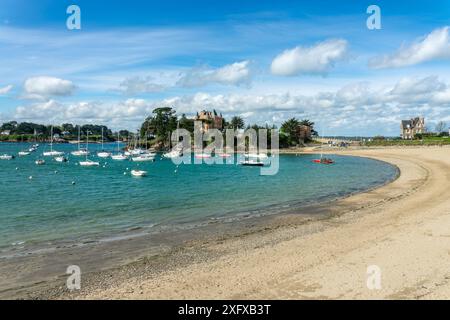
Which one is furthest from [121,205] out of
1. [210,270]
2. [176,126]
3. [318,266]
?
[176,126]

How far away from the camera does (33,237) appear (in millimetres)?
23797

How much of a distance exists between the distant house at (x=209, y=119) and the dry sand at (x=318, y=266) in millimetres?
156743

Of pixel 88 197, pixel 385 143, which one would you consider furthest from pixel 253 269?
pixel 385 143

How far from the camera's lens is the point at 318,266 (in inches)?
626

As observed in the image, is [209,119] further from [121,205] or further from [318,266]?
[318,266]

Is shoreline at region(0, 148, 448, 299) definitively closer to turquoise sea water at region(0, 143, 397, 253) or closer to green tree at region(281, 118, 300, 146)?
turquoise sea water at region(0, 143, 397, 253)

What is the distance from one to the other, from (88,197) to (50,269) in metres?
26.4

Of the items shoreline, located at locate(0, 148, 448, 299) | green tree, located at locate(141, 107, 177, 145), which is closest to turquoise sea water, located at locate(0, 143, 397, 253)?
shoreline, located at locate(0, 148, 448, 299)

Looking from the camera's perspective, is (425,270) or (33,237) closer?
(425,270)

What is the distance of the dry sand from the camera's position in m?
13.3

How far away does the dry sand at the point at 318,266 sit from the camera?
1330 cm

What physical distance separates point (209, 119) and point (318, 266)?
558 feet

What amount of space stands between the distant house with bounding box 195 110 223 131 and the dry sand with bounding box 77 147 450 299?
156743 mm
